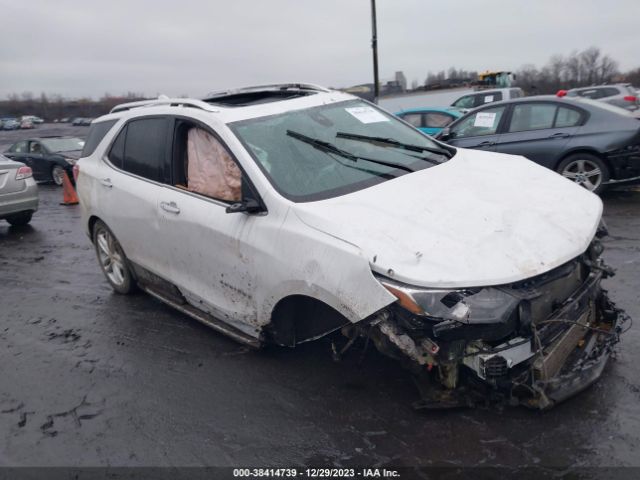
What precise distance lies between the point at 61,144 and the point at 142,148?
41.9 ft

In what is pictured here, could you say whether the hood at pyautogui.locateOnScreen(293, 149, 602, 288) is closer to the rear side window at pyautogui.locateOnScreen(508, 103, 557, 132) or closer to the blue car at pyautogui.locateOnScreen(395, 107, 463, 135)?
the rear side window at pyautogui.locateOnScreen(508, 103, 557, 132)

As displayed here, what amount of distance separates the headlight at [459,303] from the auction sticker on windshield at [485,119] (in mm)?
6640

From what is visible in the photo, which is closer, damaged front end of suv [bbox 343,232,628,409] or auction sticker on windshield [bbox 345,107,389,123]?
damaged front end of suv [bbox 343,232,628,409]

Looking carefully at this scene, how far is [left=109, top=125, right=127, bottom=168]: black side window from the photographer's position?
507 centimetres

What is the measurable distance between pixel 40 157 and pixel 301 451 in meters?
15.3

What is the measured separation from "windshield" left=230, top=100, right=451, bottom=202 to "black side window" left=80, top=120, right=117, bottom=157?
2.16m

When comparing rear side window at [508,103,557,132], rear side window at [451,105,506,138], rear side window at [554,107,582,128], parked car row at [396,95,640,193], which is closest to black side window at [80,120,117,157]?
parked car row at [396,95,640,193]

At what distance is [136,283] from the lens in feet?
17.9

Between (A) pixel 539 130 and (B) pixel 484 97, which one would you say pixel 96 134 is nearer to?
(A) pixel 539 130

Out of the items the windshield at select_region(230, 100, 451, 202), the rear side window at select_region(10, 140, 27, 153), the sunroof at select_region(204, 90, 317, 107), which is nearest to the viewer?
the windshield at select_region(230, 100, 451, 202)

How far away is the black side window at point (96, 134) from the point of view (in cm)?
545

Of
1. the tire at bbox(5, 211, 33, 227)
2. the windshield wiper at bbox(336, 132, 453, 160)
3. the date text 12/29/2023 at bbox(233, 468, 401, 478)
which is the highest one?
the windshield wiper at bbox(336, 132, 453, 160)

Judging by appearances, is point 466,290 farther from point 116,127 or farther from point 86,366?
point 116,127

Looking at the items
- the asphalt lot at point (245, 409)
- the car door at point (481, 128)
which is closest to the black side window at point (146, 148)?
the asphalt lot at point (245, 409)
